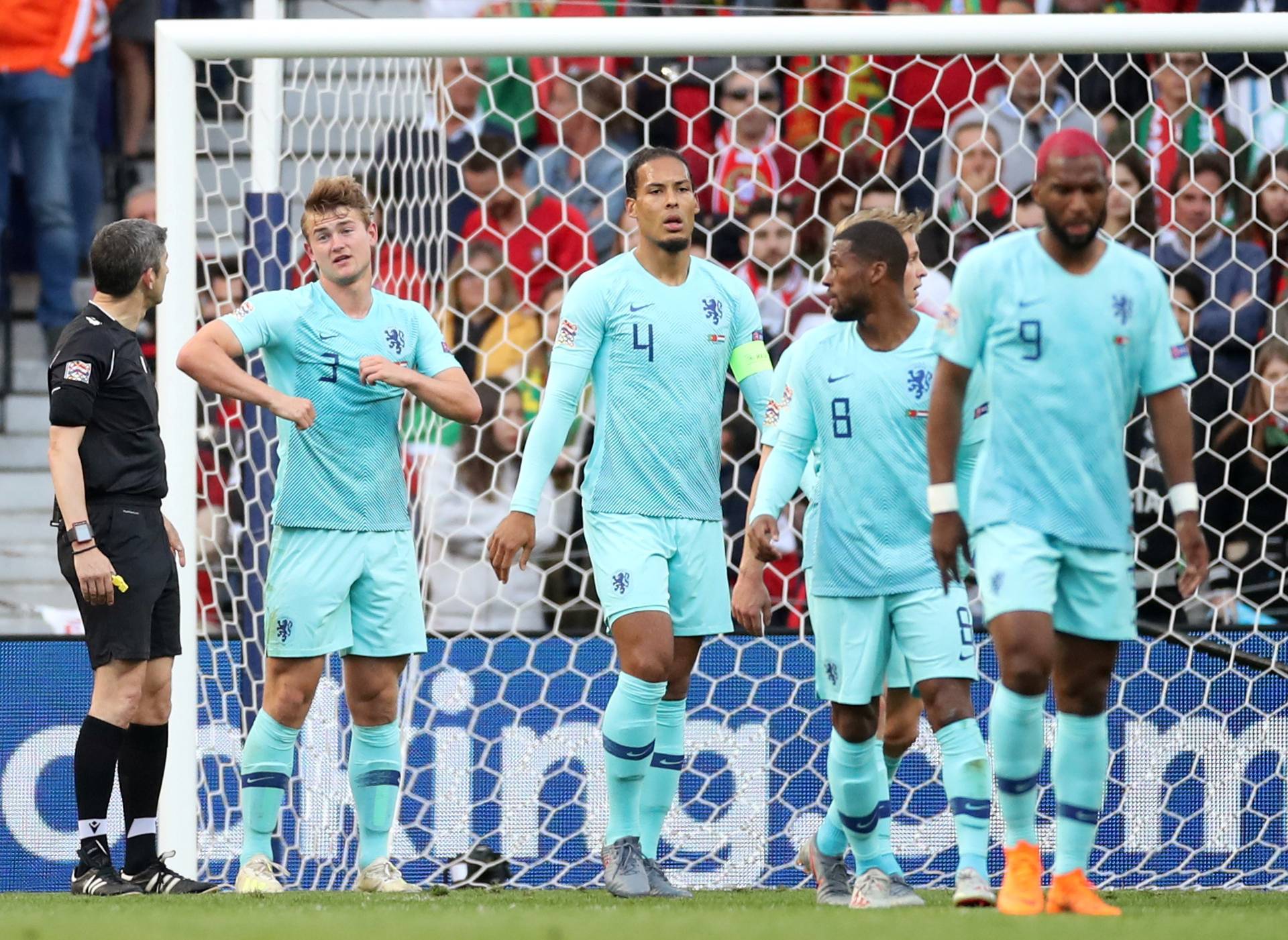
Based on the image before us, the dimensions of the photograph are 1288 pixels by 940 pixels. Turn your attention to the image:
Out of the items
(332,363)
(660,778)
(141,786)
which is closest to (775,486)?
(660,778)

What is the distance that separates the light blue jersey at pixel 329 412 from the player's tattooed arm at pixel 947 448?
2.01 metres

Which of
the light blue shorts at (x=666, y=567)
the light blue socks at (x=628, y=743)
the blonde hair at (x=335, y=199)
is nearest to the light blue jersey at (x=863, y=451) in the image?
the light blue shorts at (x=666, y=567)

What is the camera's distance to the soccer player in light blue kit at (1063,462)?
4703mm

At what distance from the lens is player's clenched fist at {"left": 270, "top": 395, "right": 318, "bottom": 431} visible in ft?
18.8

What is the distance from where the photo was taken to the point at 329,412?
6082 millimetres

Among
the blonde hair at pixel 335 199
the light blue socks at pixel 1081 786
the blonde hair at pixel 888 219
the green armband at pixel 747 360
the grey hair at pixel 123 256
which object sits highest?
the blonde hair at pixel 335 199

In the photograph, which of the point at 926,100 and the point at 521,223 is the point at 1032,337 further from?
the point at 521,223

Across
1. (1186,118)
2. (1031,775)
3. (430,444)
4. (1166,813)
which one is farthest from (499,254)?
(1031,775)

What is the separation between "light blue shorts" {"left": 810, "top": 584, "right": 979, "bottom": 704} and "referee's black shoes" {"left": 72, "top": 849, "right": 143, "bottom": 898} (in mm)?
2285

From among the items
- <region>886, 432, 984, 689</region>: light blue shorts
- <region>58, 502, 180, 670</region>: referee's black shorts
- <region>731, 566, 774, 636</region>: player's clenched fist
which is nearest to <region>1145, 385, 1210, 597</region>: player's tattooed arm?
<region>886, 432, 984, 689</region>: light blue shorts

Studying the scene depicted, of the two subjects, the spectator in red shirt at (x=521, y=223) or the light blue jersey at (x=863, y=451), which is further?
the spectator in red shirt at (x=521, y=223)

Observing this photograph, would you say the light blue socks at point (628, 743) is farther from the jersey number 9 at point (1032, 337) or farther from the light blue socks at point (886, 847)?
the jersey number 9 at point (1032, 337)

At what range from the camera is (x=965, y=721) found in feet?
17.1

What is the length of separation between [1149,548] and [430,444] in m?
3.06
